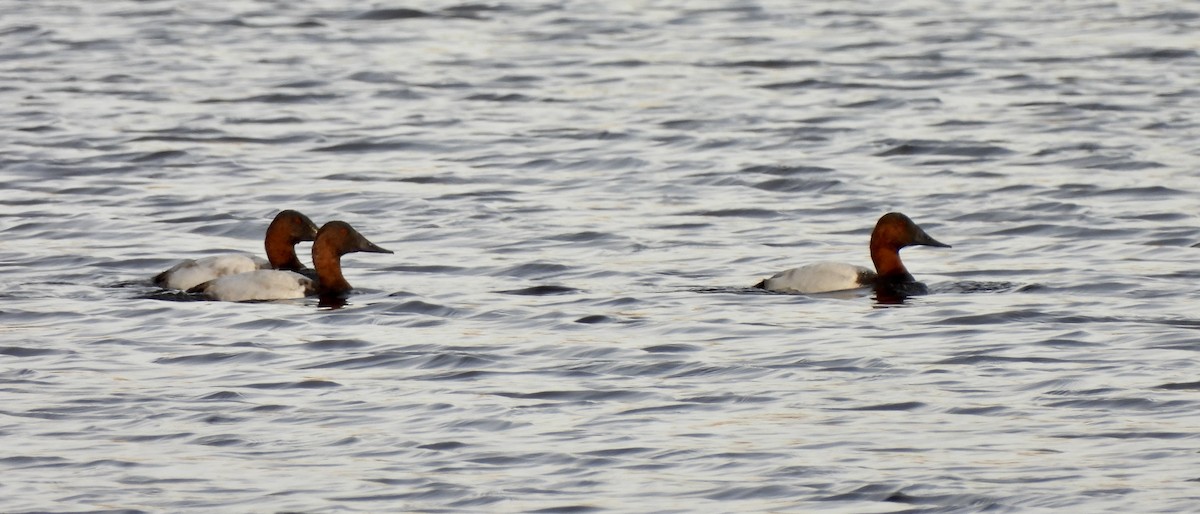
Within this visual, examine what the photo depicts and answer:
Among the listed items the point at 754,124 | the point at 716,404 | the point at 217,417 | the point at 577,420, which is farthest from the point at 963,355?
the point at 754,124

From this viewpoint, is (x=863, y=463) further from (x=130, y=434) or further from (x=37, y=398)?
(x=37, y=398)

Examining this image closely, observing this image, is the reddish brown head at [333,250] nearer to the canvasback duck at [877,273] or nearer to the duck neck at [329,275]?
the duck neck at [329,275]

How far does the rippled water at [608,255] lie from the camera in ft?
29.6

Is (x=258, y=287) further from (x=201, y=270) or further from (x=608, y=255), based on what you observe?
(x=608, y=255)

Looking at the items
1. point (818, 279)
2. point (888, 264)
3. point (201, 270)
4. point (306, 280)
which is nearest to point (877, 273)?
point (888, 264)

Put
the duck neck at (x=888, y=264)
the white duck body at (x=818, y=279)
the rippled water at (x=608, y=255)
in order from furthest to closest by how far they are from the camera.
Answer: the duck neck at (x=888, y=264) < the white duck body at (x=818, y=279) < the rippled water at (x=608, y=255)

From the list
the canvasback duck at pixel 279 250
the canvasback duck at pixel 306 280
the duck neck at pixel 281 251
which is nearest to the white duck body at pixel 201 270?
the canvasback duck at pixel 279 250

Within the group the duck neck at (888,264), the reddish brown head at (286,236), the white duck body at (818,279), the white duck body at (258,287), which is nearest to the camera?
the white duck body at (258,287)

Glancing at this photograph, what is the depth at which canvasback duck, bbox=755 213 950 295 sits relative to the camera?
43.7 feet

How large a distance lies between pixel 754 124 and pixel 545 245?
595 centimetres

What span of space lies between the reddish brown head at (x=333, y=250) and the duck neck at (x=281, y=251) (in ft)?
1.68

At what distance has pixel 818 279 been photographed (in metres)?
13.3

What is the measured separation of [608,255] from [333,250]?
200cm

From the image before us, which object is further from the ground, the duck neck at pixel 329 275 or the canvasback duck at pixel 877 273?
the duck neck at pixel 329 275
